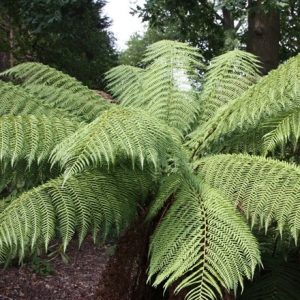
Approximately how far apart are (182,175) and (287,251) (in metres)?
0.67

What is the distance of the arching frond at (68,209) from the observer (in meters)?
1.58

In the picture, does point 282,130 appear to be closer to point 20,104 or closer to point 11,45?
point 20,104

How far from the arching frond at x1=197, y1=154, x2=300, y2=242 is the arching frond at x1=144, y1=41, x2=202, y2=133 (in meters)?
0.51

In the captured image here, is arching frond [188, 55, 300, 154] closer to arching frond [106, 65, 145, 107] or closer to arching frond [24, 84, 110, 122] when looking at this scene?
arching frond [24, 84, 110, 122]

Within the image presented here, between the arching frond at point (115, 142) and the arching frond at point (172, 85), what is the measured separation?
1.97 ft

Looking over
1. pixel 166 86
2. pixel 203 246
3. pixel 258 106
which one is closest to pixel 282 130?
pixel 258 106

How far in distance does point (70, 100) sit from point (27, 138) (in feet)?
1.92

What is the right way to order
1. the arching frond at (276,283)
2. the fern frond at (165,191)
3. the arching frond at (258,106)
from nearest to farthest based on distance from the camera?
the fern frond at (165,191)
the arching frond at (258,106)
the arching frond at (276,283)

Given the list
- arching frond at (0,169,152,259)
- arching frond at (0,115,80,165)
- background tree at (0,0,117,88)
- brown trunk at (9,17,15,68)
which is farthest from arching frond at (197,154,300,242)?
brown trunk at (9,17,15,68)

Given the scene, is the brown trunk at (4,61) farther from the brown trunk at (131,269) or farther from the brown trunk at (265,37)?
the brown trunk at (131,269)

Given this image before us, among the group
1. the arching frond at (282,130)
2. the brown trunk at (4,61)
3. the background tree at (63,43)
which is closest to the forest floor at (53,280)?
the background tree at (63,43)

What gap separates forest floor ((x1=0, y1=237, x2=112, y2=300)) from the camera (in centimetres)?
511

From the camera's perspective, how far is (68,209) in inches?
63.6

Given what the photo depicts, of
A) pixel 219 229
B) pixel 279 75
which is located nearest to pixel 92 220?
pixel 219 229
